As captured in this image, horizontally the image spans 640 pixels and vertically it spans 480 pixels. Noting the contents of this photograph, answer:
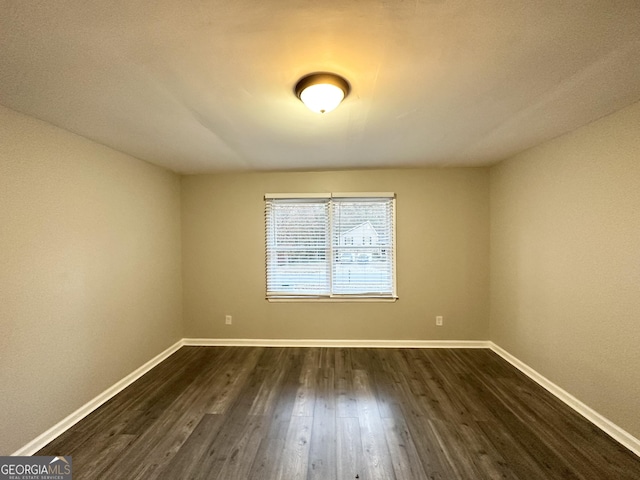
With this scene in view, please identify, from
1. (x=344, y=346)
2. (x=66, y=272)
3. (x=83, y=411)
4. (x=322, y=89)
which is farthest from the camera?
(x=344, y=346)

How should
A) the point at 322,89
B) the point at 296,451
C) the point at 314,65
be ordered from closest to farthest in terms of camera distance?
1. the point at 314,65
2. the point at 322,89
3. the point at 296,451

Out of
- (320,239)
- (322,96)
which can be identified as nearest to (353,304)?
(320,239)

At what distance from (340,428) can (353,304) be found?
170 centimetres

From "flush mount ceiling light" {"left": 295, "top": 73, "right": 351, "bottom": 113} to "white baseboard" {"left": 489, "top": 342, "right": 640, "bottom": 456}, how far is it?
303 cm

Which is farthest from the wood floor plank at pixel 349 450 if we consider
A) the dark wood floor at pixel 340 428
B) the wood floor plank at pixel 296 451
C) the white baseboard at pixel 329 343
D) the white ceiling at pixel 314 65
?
the white ceiling at pixel 314 65

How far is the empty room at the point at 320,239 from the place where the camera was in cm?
126

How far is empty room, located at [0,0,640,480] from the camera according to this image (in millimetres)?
1264

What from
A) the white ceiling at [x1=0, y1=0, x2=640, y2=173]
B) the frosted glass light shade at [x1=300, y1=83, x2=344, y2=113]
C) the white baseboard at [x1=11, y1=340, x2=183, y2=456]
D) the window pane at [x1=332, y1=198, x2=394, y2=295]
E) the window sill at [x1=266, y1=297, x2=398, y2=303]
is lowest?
the white baseboard at [x1=11, y1=340, x2=183, y2=456]

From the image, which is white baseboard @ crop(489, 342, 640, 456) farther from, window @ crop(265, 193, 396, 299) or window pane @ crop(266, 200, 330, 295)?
window pane @ crop(266, 200, 330, 295)

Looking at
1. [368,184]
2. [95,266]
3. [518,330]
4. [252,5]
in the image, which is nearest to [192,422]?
[95,266]

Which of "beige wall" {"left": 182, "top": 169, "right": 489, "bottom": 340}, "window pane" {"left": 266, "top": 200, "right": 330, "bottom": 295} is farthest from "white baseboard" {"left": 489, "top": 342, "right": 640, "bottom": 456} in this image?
"window pane" {"left": 266, "top": 200, "right": 330, "bottom": 295}

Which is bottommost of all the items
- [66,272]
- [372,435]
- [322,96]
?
[372,435]

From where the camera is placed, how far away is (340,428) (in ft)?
6.84

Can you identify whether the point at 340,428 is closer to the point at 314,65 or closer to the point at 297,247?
the point at 297,247
